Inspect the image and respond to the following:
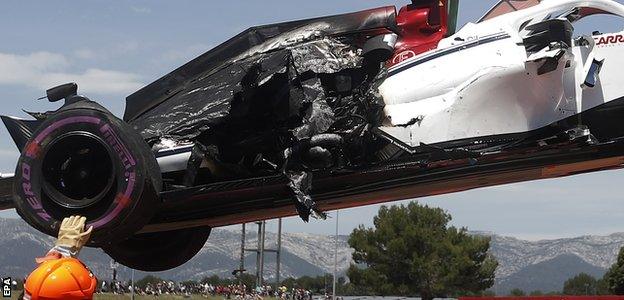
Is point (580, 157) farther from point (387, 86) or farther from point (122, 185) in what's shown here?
point (122, 185)

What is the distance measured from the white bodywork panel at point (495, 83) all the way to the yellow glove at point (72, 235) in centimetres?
401

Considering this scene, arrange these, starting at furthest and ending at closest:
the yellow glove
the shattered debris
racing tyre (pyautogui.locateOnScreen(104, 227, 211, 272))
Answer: racing tyre (pyautogui.locateOnScreen(104, 227, 211, 272))
the shattered debris
the yellow glove

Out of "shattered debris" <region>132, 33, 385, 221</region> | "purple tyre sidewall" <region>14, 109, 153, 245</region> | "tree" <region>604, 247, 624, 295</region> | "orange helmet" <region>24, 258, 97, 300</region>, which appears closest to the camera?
"orange helmet" <region>24, 258, 97, 300</region>

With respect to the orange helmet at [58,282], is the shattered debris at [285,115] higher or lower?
higher

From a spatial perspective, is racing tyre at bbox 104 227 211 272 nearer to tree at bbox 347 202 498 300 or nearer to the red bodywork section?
the red bodywork section

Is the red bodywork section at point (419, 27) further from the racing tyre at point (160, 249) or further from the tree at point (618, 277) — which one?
the tree at point (618, 277)

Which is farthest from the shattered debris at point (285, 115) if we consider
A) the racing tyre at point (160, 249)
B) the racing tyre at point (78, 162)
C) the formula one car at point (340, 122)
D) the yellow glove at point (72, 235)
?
the yellow glove at point (72, 235)

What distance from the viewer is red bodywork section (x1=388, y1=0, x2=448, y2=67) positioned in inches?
386

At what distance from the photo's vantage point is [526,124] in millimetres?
9086

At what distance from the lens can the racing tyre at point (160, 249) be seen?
11430mm

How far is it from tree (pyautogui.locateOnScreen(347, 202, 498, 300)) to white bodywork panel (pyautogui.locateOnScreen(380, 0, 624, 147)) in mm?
61262

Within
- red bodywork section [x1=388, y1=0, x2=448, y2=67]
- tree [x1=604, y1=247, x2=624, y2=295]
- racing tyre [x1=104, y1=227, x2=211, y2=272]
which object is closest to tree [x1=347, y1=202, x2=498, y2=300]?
tree [x1=604, y1=247, x2=624, y2=295]

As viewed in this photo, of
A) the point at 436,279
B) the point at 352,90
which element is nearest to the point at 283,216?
the point at 352,90

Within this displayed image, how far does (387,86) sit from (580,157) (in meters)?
1.87
